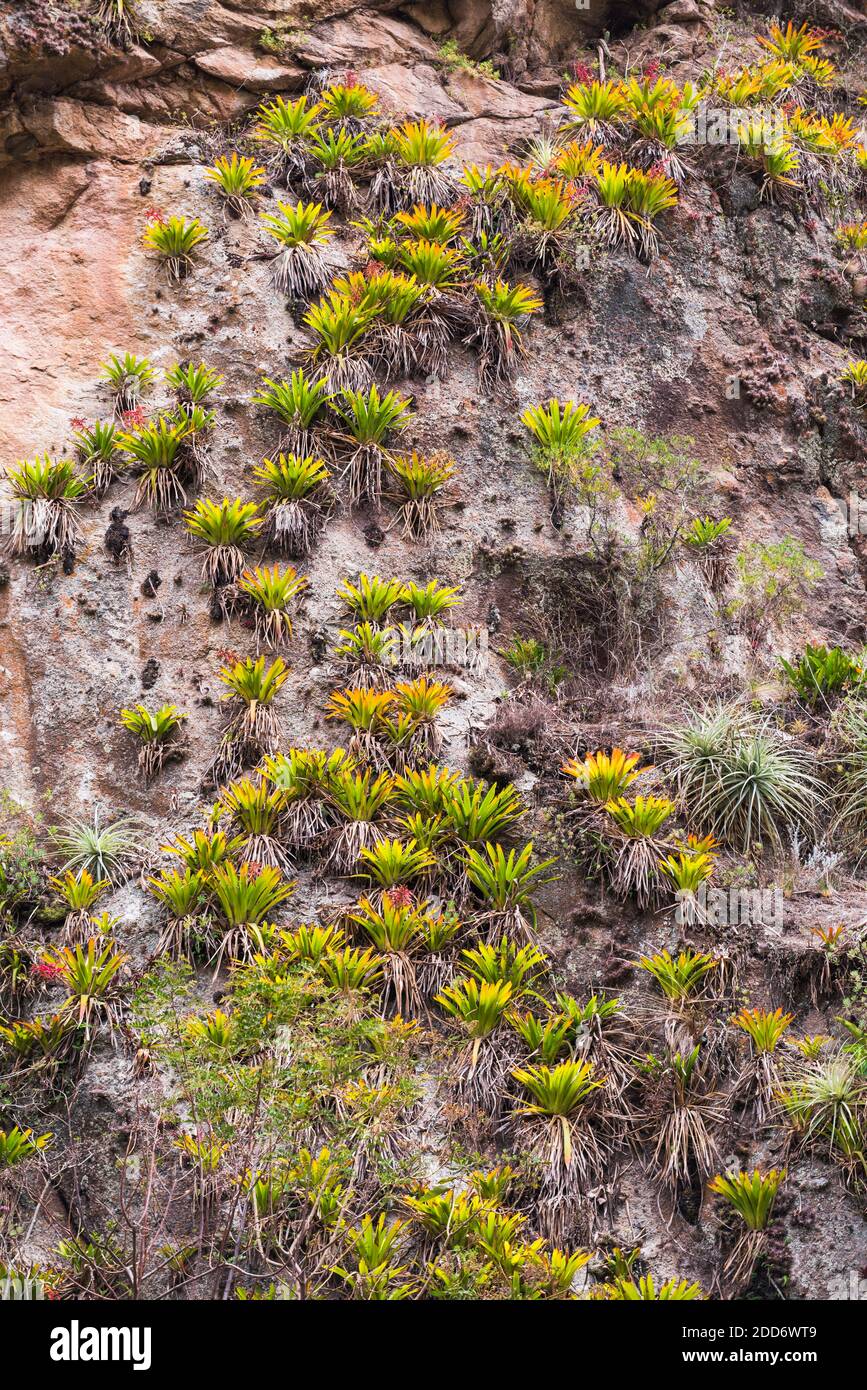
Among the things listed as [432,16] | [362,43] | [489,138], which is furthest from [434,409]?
[432,16]

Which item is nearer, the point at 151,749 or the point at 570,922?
the point at 570,922

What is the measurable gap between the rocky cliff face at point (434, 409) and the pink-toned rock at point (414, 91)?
0.11 feet

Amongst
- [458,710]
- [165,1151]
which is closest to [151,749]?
[458,710]

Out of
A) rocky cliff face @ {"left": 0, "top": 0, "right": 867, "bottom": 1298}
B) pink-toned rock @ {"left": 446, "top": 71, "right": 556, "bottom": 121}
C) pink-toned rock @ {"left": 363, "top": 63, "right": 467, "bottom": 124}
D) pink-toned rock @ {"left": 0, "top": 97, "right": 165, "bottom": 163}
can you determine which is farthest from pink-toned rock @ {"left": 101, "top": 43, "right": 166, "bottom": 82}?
pink-toned rock @ {"left": 446, "top": 71, "right": 556, "bottom": 121}

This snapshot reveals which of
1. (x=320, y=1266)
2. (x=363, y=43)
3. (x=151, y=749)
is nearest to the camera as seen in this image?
(x=320, y=1266)

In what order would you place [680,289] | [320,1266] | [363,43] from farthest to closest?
[363,43]
[680,289]
[320,1266]

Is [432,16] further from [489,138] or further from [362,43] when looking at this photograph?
[489,138]

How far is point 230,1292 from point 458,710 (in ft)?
14.6

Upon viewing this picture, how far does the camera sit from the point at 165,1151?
6934 millimetres

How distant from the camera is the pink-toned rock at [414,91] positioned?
12391 millimetres

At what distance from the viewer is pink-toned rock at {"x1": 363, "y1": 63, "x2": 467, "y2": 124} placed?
1239cm

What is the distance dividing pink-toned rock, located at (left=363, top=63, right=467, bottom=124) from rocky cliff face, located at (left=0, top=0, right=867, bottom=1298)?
0.03m

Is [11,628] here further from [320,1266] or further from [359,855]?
[320,1266]

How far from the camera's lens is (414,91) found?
1259cm
